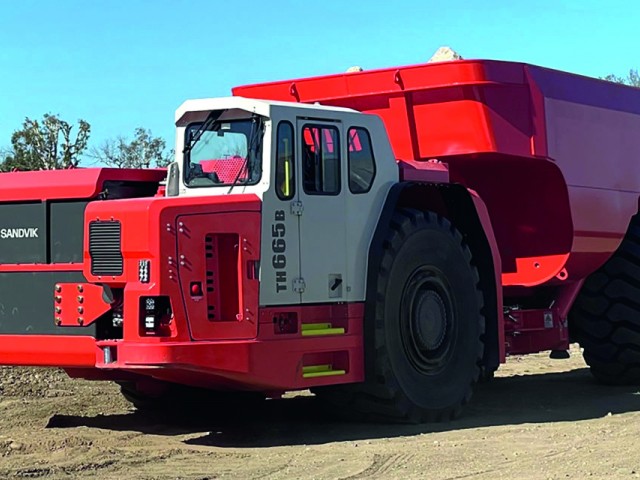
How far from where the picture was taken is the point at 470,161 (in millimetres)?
10031

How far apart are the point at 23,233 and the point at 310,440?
101 inches

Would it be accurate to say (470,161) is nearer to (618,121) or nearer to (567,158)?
(567,158)

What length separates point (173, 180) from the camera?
848 cm

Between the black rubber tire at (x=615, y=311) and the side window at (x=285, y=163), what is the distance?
4225 millimetres

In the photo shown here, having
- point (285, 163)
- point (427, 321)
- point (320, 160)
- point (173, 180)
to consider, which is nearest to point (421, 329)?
point (427, 321)

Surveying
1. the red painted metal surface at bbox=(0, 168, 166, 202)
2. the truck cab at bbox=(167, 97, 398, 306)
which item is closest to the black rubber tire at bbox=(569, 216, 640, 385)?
the truck cab at bbox=(167, 97, 398, 306)

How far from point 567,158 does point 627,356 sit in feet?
7.78

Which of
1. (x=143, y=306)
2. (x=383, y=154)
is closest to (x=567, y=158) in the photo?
(x=383, y=154)

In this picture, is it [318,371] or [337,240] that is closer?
[318,371]

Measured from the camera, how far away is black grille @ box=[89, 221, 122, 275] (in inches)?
303

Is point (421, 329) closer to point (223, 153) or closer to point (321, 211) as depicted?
point (321, 211)

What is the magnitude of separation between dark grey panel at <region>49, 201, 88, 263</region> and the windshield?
0.86 metres

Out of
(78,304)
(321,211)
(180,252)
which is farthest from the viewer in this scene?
(321,211)

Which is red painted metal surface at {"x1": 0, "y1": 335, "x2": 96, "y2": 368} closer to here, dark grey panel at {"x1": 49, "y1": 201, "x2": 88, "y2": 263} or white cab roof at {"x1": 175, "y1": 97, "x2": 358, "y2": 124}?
dark grey panel at {"x1": 49, "y1": 201, "x2": 88, "y2": 263}
